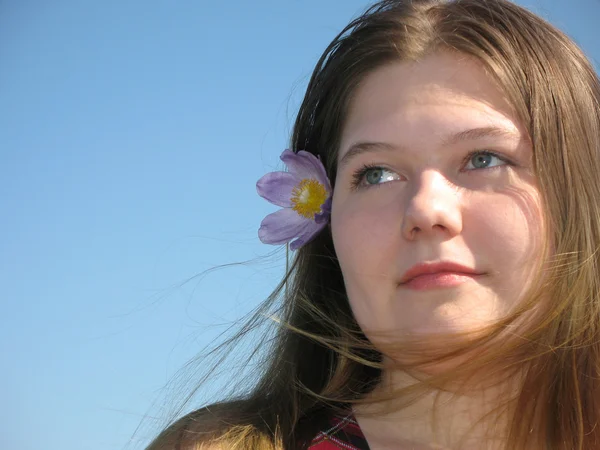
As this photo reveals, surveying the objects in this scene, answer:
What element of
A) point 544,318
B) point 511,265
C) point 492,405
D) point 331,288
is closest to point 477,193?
point 511,265

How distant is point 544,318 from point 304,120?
1077 millimetres

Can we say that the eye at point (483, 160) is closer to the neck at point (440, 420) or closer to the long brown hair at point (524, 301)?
the long brown hair at point (524, 301)

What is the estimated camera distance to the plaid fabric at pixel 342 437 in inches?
89.0

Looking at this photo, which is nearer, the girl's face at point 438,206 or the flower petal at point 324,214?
the girl's face at point 438,206

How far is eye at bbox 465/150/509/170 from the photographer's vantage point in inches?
83.8

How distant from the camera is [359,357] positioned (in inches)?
95.0

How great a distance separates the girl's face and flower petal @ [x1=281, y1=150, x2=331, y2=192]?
11.4 inches

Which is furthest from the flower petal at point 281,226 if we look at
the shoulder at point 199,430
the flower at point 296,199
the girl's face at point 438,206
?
the shoulder at point 199,430

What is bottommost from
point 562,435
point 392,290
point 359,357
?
point 562,435

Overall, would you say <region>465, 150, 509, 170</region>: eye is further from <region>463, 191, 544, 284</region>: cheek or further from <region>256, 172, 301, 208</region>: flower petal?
<region>256, 172, 301, 208</region>: flower petal

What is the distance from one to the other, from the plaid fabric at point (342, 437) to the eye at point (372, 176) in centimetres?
65

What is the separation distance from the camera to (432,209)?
79.8 inches

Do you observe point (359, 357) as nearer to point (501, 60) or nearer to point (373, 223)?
point (373, 223)

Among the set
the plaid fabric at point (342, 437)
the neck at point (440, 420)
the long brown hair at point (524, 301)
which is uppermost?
the long brown hair at point (524, 301)
